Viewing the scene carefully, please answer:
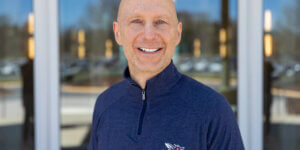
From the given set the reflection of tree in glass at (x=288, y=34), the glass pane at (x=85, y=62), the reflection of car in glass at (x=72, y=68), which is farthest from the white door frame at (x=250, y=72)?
the reflection of car in glass at (x=72, y=68)

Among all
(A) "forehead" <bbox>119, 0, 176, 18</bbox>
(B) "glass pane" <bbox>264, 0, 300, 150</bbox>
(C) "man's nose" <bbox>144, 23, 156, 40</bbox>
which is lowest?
(B) "glass pane" <bbox>264, 0, 300, 150</bbox>

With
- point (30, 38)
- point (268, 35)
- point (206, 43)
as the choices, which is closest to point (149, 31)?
point (268, 35)

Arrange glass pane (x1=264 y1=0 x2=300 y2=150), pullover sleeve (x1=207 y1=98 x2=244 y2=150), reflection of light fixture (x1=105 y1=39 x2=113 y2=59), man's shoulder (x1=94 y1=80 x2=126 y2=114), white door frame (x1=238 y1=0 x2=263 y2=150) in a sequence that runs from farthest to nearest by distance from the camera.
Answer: reflection of light fixture (x1=105 y1=39 x2=113 y2=59) < glass pane (x1=264 y1=0 x2=300 y2=150) < white door frame (x1=238 y1=0 x2=263 y2=150) < man's shoulder (x1=94 y1=80 x2=126 y2=114) < pullover sleeve (x1=207 y1=98 x2=244 y2=150)

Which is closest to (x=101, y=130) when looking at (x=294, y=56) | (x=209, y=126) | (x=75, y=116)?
(x=209, y=126)

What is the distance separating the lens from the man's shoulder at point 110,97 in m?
1.05

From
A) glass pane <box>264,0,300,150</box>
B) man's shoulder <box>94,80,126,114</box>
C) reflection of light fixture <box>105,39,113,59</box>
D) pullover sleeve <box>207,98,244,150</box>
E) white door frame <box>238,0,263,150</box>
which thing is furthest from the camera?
reflection of light fixture <box>105,39,113,59</box>

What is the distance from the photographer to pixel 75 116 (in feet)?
8.79

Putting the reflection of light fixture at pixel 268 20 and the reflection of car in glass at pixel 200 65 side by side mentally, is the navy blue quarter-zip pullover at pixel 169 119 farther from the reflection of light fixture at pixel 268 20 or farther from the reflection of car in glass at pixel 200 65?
the reflection of car in glass at pixel 200 65

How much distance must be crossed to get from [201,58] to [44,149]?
4.55 feet

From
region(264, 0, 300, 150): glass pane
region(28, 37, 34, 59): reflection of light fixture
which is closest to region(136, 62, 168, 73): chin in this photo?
region(264, 0, 300, 150): glass pane

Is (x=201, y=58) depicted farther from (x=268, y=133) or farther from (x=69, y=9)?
(x=69, y=9)

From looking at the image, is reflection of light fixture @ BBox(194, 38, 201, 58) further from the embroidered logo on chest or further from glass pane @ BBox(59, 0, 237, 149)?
the embroidered logo on chest

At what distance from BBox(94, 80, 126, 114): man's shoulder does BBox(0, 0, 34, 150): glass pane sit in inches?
60.3

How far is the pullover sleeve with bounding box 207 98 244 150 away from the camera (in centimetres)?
86
